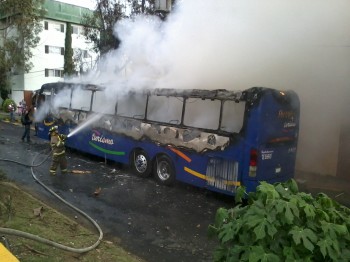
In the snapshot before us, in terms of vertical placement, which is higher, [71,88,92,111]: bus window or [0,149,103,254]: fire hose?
[71,88,92,111]: bus window

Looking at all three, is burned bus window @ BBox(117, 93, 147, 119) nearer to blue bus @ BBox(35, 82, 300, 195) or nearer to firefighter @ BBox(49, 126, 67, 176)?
blue bus @ BBox(35, 82, 300, 195)

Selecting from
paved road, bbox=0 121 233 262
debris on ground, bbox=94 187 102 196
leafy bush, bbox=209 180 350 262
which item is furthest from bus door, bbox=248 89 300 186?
leafy bush, bbox=209 180 350 262

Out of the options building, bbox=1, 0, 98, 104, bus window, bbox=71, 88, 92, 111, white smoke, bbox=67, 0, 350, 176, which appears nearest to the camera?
white smoke, bbox=67, 0, 350, 176

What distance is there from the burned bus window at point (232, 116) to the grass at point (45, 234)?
3.32 m

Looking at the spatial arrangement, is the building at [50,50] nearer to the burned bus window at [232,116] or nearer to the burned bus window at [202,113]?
the burned bus window at [202,113]

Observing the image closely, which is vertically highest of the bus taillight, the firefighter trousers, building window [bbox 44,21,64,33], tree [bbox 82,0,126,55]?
building window [bbox 44,21,64,33]

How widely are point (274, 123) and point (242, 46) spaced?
2508 millimetres

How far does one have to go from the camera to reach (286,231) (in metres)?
2.66

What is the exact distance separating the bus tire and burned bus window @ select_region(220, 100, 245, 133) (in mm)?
2513

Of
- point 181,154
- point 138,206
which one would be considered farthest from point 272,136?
point 138,206

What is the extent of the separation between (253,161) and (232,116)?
101 centimetres

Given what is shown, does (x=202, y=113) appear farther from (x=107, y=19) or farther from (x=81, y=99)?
(x=107, y=19)

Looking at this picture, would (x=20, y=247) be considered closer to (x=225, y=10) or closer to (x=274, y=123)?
(x=274, y=123)

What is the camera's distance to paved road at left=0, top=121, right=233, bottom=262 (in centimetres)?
540
